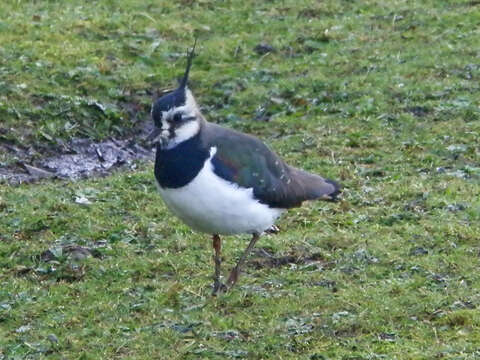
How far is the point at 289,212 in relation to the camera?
9.10m

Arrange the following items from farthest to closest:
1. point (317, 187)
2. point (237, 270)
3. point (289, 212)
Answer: point (289, 212)
point (317, 187)
point (237, 270)

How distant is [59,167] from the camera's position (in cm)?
1045

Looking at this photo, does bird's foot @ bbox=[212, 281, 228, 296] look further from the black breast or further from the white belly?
the black breast

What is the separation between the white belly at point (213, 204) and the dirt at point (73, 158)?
3.29 m

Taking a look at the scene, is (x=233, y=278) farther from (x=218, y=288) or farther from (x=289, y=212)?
(x=289, y=212)

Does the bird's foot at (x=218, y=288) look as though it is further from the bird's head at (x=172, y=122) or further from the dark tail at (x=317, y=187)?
the bird's head at (x=172, y=122)

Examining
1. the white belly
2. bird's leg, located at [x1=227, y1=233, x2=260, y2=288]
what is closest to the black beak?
the white belly

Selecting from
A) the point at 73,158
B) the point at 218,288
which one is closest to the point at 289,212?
the point at 218,288

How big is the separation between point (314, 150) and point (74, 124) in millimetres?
2278

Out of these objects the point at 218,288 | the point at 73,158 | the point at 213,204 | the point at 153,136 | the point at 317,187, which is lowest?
the point at 73,158

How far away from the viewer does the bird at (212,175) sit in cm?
701

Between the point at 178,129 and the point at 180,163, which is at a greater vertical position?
the point at 178,129

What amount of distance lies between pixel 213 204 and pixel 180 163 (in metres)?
0.31

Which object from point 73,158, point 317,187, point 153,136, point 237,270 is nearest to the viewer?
point 153,136
